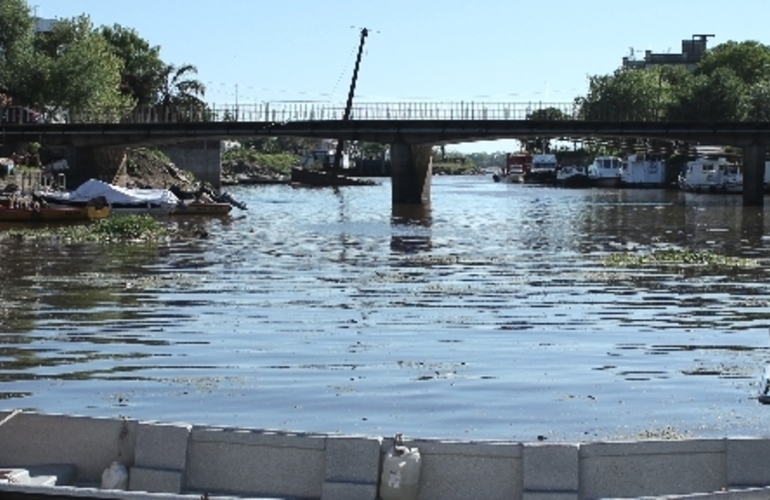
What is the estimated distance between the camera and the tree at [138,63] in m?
163

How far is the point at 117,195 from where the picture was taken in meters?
85.9

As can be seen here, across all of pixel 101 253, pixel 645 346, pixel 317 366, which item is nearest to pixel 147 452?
pixel 317 366

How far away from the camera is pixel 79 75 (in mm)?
117375

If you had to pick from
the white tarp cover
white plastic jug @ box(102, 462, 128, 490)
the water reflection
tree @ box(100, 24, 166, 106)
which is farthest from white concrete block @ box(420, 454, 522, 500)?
tree @ box(100, 24, 166, 106)

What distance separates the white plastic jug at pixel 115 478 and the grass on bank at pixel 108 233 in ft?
156

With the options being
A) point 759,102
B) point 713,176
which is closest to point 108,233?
point 713,176

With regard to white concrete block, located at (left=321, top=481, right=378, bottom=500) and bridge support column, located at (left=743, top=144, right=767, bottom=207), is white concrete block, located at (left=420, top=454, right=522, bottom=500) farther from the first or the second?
bridge support column, located at (left=743, top=144, right=767, bottom=207)

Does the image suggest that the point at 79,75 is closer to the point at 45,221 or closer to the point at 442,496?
the point at 45,221

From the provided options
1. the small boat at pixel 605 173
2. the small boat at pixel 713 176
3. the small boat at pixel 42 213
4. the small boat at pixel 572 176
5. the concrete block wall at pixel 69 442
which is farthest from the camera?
the small boat at pixel 572 176

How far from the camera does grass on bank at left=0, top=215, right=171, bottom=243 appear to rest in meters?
63.7

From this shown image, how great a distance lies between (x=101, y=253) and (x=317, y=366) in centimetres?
2870

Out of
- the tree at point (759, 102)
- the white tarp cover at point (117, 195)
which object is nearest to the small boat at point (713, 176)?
the tree at point (759, 102)

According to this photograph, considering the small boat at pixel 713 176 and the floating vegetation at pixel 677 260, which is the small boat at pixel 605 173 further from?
the floating vegetation at pixel 677 260

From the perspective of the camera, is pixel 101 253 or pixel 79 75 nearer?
pixel 101 253
